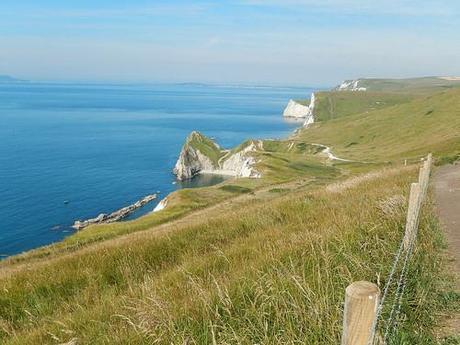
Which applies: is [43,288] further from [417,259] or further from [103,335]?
[417,259]

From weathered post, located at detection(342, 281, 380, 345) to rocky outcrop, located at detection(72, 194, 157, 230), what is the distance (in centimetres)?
10359

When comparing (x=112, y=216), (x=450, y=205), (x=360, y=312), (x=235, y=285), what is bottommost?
(x=112, y=216)

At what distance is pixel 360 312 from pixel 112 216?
111 metres

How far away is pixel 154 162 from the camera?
188375mm

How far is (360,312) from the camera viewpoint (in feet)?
11.6

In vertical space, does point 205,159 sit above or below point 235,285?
Result: below

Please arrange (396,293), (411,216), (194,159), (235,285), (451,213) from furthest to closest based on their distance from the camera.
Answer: (194,159) → (451,213) → (411,216) → (235,285) → (396,293)

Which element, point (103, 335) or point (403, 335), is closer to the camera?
point (403, 335)

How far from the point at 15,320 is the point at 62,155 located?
18803cm

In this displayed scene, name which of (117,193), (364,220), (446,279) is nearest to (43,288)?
(364,220)

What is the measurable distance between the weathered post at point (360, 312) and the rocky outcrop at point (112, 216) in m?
104

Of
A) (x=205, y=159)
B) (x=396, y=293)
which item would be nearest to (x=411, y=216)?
(x=396, y=293)

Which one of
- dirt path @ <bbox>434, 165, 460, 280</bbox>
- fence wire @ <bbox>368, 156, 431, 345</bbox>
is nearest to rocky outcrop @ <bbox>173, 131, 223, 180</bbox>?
dirt path @ <bbox>434, 165, 460, 280</bbox>

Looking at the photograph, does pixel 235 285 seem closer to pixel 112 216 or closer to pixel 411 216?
pixel 411 216
